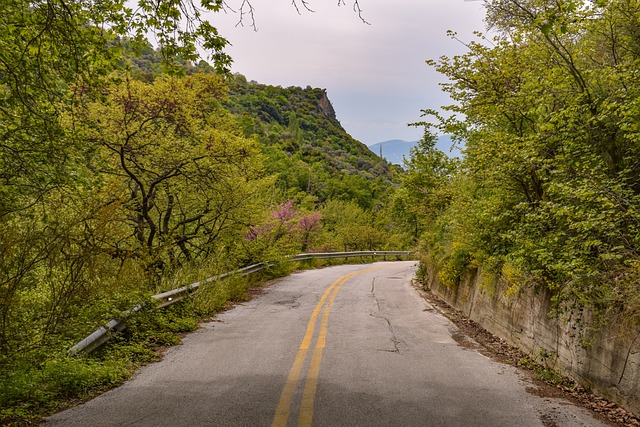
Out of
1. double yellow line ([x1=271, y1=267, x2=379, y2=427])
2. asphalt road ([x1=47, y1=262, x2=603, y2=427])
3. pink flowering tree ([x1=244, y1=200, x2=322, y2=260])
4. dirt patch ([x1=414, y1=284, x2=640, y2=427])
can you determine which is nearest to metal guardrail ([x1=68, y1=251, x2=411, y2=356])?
asphalt road ([x1=47, y1=262, x2=603, y2=427])

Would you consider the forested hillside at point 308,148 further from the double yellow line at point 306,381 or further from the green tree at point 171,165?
the double yellow line at point 306,381

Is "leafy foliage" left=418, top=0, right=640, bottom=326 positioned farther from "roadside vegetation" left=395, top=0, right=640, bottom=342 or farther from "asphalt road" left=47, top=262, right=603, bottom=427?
"asphalt road" left=47, top=262, right=603, bottom=427

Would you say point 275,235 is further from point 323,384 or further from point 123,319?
point 323,384

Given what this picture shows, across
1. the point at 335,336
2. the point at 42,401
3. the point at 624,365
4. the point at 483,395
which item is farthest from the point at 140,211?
the point at 624,365

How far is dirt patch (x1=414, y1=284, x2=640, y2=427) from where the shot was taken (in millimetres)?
4570

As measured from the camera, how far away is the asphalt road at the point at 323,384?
4.28m

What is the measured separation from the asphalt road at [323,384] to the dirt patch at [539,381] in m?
0.17

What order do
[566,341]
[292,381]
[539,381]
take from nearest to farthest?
[292,381], [539,381], [566,341]

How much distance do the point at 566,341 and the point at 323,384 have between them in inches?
136

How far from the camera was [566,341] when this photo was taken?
19.5 feet

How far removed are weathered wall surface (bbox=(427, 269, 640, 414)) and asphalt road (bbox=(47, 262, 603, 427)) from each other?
1.81 feet

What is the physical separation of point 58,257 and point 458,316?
8.91 m

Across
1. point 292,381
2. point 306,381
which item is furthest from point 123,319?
point 306,381

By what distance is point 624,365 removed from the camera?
473cm
